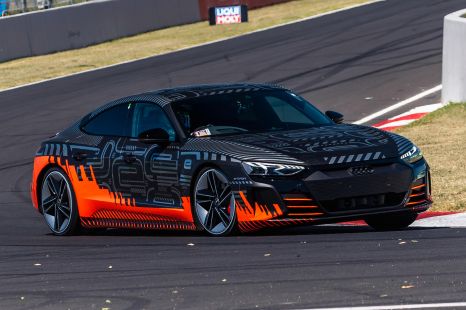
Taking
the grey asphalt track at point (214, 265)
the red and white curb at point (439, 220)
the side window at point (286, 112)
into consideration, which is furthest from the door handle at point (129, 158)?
the red and white curb at point (439, 220)

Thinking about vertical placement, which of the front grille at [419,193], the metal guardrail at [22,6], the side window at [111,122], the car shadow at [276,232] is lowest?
the metal guardrail at [22,6]

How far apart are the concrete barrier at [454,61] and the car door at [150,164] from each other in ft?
24.0

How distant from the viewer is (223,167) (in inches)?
400

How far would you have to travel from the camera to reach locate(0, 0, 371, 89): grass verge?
1188 inches

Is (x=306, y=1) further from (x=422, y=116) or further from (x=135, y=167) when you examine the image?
(x=135, y=167)

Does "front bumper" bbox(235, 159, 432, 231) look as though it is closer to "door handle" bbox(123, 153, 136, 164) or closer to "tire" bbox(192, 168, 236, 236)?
"tire" bbox(192, 168, 236, 236)

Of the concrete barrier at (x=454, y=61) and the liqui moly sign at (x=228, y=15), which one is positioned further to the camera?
the liqui moly sign at (x=228, y=15)

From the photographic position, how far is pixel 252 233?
1059cm

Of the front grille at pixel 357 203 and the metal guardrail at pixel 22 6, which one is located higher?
the front grille at pixel 357 203

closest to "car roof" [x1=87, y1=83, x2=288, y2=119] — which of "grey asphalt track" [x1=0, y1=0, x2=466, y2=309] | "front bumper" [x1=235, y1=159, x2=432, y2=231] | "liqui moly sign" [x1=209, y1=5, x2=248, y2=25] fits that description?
"grey asphalt track" [x1=0, y1=0, x2=466, y2=309]

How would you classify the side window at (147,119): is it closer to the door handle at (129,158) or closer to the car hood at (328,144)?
the door handle at (129,158)

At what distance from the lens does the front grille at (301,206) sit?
9852 mm

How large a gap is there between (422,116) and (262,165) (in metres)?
8.45

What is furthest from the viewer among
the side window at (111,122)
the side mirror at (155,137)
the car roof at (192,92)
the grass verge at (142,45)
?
the grass verge at (142,45)
